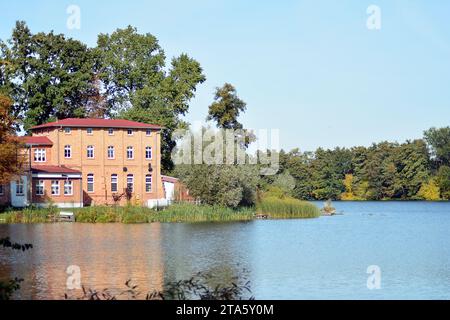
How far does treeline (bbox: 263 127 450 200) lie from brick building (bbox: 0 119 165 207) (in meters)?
52.2

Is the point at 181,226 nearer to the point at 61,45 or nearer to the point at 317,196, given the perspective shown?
the point at 61,45

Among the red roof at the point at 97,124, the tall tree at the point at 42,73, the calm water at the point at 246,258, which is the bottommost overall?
the calm water at the point at 246,258

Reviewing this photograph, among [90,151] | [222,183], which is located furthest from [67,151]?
[222,183]

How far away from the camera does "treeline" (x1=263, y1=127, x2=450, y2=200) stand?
11944cm

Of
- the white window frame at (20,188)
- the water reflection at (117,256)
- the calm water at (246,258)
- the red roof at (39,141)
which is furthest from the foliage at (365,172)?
the water reflection at (117,256)

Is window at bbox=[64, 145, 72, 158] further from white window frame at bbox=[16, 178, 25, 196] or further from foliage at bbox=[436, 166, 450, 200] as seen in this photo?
foliage at bbox=[436, 166, 450, 200]

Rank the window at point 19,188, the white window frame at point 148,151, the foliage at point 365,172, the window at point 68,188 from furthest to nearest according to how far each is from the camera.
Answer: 1. the foliage at point 365,172
2. the white window frame at point 148,151
3. the window at point 68,188
4. the window at point 19,188

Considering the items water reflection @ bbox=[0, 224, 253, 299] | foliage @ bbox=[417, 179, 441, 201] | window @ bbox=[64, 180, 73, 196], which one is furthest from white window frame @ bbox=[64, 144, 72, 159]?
foliage @ bbox=[417, 179, 441, 201]

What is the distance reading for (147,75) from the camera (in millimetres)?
72875

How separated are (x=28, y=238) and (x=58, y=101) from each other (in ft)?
112

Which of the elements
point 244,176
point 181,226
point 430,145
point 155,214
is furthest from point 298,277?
point 430,145

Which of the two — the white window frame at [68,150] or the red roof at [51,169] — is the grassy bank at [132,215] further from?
the white window frame at [68,150]

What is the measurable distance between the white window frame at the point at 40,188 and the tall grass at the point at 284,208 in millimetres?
16064

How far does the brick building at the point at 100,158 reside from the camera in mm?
61531
